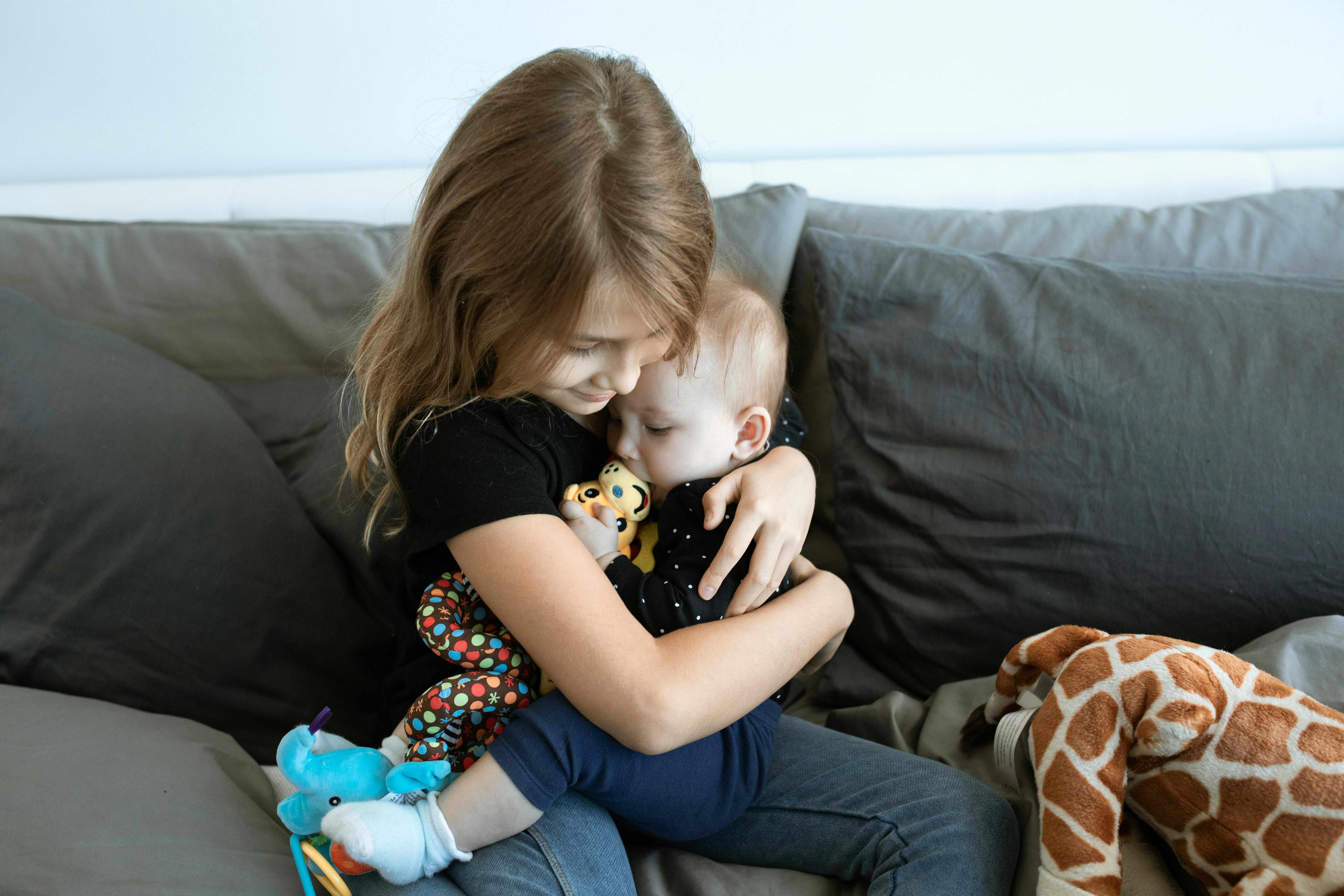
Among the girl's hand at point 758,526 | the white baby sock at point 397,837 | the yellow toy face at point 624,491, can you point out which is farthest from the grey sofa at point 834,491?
the yellow toy face at point 624,491

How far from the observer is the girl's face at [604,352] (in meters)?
0.73

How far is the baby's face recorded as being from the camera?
35.7 inches

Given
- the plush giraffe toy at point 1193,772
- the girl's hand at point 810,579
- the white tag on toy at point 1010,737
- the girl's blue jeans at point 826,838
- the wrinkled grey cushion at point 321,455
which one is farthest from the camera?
the wrinkled grey cushion at point 321,455

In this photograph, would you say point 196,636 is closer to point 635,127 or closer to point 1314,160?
point 635,127

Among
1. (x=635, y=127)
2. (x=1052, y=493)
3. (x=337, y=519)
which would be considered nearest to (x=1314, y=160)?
(x=1052, y=493)

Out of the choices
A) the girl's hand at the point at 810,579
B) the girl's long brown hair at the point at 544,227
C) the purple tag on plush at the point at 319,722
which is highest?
the girl's long brown hair at the point at 544,227

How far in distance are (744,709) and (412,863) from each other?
345mm

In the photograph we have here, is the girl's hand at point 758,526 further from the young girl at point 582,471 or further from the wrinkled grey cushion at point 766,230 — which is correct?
the wrinkled grey cushion at point 766,230

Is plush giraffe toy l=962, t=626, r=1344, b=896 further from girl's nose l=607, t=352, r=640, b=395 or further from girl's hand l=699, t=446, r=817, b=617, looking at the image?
girl's nose l=607, t=352, r=640, b=395

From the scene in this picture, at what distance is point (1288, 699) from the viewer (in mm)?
746

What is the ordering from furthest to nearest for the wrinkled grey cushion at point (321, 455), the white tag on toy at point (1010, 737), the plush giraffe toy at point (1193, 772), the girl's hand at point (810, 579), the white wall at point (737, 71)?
the white wall at point (737, 71) → the wrinkled grey cushion at point (321, 455) → the girl's hand at point (810, 579) → the white tag on toy at point (1010, 737) → the plush giraffe toy at point (1193, 772)

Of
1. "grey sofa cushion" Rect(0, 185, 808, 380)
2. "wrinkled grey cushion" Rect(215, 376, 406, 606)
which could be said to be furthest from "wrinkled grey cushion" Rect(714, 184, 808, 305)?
"wrinkled grey cushion" Rect(215, 376, 406, 606)

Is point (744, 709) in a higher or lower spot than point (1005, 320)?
lower

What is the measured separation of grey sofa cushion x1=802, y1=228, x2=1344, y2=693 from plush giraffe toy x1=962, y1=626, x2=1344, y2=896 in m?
A: 0.18
